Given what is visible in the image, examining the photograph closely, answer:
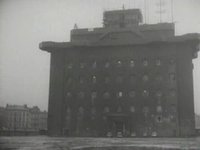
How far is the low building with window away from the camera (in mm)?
21703

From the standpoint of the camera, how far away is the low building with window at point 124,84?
71.2 ft

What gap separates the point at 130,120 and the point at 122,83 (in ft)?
7.48

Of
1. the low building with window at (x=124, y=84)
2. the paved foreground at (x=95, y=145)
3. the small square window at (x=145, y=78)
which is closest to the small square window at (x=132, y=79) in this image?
the low building with window at (x=124, y=84)

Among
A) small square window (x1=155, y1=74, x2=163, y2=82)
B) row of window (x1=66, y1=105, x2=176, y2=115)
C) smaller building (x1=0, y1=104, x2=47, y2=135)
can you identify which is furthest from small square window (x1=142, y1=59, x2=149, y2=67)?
smaller building (x1=0, y1=104, x2=47, y2=135)

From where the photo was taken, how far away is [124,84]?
22.8 meters

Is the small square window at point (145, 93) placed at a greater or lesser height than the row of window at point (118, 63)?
lesser

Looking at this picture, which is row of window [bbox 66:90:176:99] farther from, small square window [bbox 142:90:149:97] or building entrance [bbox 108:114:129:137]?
building entrance [bbox 108:114:129:137]

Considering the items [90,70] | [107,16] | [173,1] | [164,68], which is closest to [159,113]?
[164,68]

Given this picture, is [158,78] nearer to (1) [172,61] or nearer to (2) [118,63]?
(1) [172,61]

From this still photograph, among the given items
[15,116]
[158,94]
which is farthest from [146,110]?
[15,116]

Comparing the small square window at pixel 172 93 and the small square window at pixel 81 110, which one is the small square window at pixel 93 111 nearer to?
the small square window at pixel 81 110

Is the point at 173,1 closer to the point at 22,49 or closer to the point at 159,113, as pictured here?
the point at 22,49

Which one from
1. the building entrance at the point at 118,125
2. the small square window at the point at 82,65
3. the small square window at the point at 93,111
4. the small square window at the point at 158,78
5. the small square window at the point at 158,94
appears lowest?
the building entrance at the point at 118,125

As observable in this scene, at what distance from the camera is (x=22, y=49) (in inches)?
506
